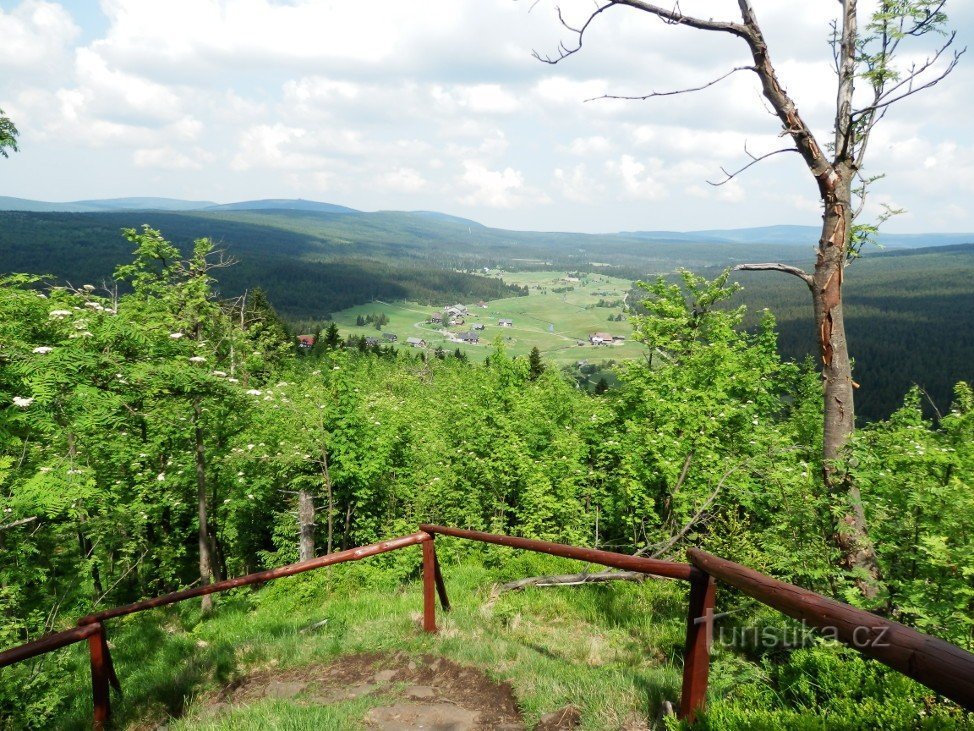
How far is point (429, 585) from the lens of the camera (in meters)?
5.24

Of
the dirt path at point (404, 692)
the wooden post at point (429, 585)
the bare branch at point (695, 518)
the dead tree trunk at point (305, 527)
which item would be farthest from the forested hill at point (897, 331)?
the dirt path at point (404, 692)

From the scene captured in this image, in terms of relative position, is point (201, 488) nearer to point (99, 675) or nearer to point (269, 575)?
point (269, 575)

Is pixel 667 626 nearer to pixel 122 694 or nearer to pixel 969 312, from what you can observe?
pixel 122 694

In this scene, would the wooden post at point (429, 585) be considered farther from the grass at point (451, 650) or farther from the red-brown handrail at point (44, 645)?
the red-brown handrail at point (44, 645)

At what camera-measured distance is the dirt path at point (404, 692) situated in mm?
3779

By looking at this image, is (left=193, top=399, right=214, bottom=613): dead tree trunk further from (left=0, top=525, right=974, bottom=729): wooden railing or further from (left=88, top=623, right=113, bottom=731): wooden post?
(left=88, top=623, right=113, bottom=731): wooden post

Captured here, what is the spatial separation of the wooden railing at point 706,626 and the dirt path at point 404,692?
0.69 metres

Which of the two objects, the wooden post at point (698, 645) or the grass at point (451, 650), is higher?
the wooden post at point (698, 645)

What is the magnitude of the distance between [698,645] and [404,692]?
2501mm

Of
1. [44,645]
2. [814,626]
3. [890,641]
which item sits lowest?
[44,645]

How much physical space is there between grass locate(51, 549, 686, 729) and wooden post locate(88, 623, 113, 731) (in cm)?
33

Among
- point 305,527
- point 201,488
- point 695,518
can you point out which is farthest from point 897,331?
point 201,488

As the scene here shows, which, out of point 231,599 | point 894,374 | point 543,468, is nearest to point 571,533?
point 543,468

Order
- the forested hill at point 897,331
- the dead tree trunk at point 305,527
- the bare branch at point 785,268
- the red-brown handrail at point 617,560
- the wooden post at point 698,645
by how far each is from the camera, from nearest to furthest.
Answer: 1. the wooden post at point 698,645
2. the red-brown handrail at point 617,560
3. the bare branch at point 785,268
4. the dead tree trunk at point 305,527
5. the forested hill at point 897,331
